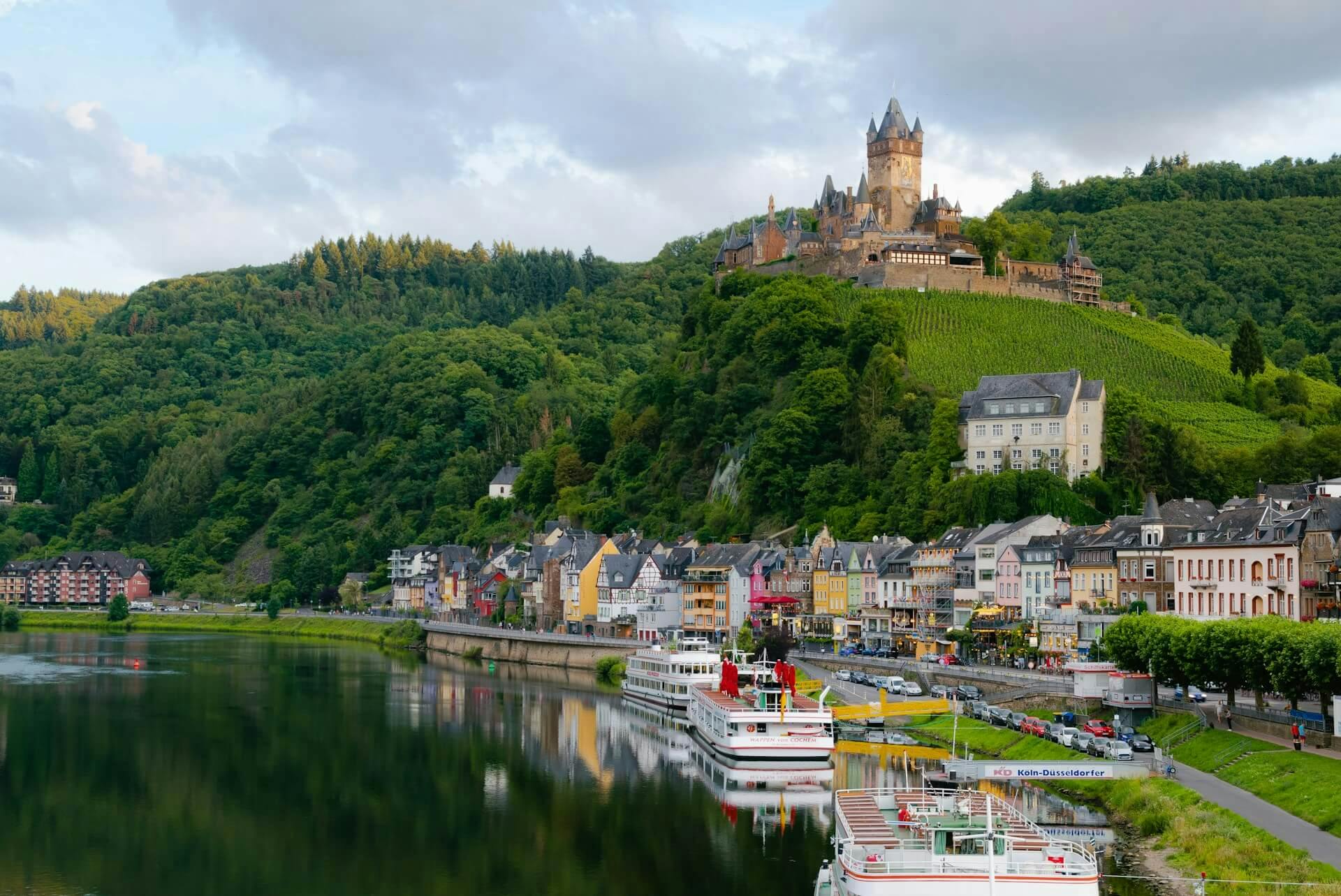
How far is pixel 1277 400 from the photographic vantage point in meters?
109

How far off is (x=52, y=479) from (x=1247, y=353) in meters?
137

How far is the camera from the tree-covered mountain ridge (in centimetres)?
9788

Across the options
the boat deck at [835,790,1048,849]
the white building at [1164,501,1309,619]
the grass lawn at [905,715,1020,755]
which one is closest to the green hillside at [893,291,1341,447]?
the white building at [1164,501,1309,619]

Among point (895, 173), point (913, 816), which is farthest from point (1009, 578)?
point (895, 173)

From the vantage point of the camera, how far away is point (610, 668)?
302 feet

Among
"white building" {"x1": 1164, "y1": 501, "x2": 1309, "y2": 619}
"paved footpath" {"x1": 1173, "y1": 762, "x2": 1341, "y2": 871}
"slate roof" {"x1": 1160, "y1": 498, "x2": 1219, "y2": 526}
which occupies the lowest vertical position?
"paved footpath" {"x1": 1173, "y1": 762, "x2": 1341, "y2": 871}

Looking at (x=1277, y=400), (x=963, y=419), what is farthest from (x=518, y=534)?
(x=1277, y=400)

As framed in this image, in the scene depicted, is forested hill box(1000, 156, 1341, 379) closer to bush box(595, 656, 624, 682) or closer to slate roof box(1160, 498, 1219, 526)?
slate roof box(1160, 498, 1219, 526)

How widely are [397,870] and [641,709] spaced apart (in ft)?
116

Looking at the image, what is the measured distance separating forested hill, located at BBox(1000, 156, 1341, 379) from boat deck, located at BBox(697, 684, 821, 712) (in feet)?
263

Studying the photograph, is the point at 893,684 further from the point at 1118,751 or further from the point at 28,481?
the point at 28,481

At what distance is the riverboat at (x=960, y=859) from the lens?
3050 centimetres

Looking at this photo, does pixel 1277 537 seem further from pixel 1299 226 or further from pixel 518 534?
pixel 1299 226

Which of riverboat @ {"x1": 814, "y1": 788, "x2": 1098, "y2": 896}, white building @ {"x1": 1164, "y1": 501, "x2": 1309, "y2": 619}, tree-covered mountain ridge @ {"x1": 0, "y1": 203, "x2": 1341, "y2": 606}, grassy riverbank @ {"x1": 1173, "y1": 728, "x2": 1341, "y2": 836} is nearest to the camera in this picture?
riverboat @ {"x1": 814, "y1": 788, "x2": 1098, "y2": 896}
